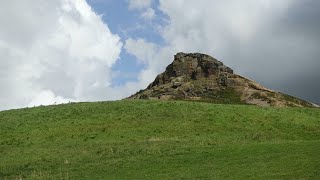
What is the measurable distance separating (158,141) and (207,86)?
9332cm

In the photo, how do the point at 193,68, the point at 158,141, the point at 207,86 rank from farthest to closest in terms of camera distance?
the point at 193,68
the point at 207,86
the point at 158,141

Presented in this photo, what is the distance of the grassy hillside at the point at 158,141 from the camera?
111 feet

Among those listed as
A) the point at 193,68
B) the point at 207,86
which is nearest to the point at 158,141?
the point at 207,86

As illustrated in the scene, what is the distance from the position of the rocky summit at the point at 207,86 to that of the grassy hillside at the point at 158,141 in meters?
52.0

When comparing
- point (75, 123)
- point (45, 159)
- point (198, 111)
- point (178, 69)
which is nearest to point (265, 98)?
point (178, 69)

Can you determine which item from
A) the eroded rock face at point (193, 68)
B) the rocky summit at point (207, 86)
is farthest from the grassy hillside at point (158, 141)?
the eroded rock face at point (193, 68)

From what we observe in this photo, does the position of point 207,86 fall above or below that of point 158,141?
above

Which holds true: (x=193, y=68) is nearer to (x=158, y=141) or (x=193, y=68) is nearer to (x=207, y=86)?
(x=207, y=86)

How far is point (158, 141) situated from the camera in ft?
163

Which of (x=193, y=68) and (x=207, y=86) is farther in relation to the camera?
(x=193, y=68)

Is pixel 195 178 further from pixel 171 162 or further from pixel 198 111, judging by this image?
pixel 198 111

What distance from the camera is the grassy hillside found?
3369cm

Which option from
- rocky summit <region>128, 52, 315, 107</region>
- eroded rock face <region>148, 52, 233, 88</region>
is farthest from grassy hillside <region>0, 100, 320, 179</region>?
eroded rock face <region>148, 52, 233, 88</region>

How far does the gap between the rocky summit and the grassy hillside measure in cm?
5205
